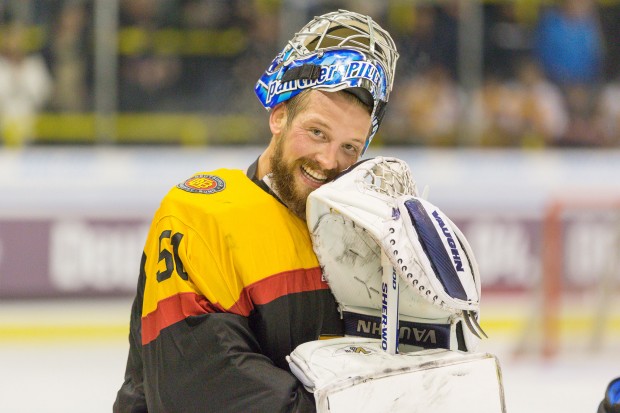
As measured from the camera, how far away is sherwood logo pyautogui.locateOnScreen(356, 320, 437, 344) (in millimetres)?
1513

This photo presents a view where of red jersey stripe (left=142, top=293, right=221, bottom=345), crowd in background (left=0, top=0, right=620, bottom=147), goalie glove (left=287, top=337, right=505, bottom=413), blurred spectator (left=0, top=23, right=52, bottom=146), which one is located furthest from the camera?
crowd in background (left=0, top=0, right=620, bottom=147)

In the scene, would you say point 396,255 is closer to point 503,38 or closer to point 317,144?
point 317,144

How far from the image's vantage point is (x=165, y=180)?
16.8 feet

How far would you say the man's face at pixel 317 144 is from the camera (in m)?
1.59

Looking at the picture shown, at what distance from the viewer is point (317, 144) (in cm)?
161

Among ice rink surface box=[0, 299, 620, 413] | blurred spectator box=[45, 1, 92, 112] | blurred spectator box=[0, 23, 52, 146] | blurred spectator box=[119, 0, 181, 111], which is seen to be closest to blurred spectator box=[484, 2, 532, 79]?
ice rink surface box=[0, 299, 620, 413]

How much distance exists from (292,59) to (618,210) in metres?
3.89

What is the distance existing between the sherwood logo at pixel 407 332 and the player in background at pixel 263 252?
5 centimetres

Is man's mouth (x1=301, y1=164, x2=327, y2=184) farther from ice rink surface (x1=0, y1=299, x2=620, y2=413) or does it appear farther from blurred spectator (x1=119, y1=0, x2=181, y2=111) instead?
blurred spectator (x1=119, y1=0, x2=181, y2=111)

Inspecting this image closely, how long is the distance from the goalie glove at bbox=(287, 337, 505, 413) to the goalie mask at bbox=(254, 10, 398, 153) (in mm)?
396

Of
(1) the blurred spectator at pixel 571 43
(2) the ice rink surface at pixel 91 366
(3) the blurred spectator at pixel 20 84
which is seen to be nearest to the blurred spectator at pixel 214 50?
(3) the blurred spectator at pixel 20 84

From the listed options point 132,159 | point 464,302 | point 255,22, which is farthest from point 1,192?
point 464,302

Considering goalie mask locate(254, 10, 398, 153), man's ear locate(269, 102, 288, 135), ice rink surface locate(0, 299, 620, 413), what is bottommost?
ice rink surface locate(0, 299, 620, 413)

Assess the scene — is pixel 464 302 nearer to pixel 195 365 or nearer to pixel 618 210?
pixel 195 365
